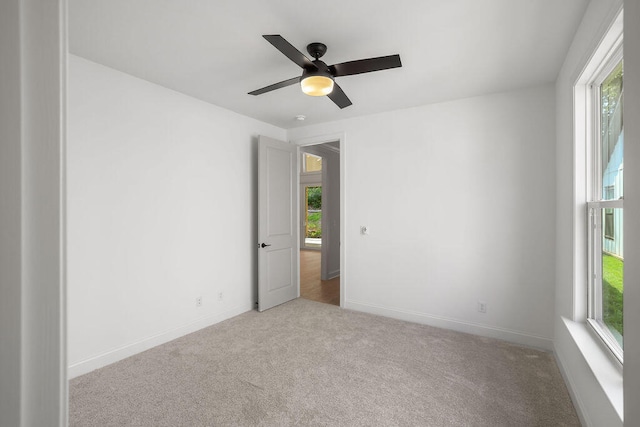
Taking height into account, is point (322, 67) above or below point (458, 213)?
above

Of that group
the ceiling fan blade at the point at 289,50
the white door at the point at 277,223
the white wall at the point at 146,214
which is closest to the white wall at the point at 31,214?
the ceiling fan blade at the point at 289,50

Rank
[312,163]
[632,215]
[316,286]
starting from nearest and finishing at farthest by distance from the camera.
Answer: [632,215], [316,286], [312,163]

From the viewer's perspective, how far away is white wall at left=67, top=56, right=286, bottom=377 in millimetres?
2525

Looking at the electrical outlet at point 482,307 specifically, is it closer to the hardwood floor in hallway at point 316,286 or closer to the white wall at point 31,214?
the hardwood floor in hallway at point 316,286

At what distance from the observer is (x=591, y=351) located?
1.94 m

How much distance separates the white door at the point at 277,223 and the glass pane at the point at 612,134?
10.5 ft

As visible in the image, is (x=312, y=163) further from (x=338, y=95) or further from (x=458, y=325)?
(x=338, y=95)

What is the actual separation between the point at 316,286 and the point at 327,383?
2907 mm

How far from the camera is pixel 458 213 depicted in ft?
11.1

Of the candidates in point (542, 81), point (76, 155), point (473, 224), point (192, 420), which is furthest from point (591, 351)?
point (76, 155)

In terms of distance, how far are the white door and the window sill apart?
3034mm

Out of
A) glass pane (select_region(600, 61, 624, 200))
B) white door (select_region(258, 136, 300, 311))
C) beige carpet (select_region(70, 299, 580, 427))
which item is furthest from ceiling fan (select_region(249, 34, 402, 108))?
beige carpet (select_region(70, 299, 580, 427))

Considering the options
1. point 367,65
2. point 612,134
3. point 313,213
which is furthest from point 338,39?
point 313,213

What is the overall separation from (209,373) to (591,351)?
2.63 meters
